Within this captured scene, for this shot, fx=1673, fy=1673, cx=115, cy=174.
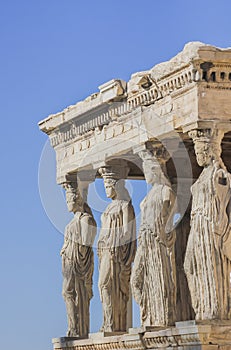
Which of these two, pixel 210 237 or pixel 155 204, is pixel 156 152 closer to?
pixel 155 204

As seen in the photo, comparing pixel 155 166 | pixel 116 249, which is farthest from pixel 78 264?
pixel 155 166

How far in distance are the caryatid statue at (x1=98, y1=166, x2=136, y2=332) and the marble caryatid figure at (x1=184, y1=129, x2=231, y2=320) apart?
312 centimetres

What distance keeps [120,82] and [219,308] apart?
4.46 metres

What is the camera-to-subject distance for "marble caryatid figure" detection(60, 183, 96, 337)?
93.7ft

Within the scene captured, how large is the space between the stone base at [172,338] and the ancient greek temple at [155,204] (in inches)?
0.8

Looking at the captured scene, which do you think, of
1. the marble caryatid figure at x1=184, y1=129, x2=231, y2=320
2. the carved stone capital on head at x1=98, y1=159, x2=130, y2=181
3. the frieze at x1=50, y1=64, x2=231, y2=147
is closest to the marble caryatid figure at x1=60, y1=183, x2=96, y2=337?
the frieze at x1=50, y1=64, x2=231, y2=147

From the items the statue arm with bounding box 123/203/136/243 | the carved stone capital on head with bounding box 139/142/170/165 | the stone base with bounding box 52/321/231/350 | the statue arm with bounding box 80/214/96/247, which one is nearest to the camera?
the stone base with bounding box 52/321/231/350

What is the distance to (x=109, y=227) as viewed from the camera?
27.2 meters

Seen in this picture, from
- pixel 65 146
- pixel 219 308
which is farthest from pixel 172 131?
pixel 65 146

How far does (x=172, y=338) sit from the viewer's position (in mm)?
24000

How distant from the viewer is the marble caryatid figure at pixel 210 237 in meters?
23.8

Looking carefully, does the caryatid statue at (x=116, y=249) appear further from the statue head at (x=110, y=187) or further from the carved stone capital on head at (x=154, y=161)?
the carved stone capital on head at (x=154, y=161)

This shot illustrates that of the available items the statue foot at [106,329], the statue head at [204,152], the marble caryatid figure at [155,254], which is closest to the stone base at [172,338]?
the statue foot at [106,329]

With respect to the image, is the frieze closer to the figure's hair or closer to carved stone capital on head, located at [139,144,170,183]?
carved stone capital on head, located at [139,144,170,183]
